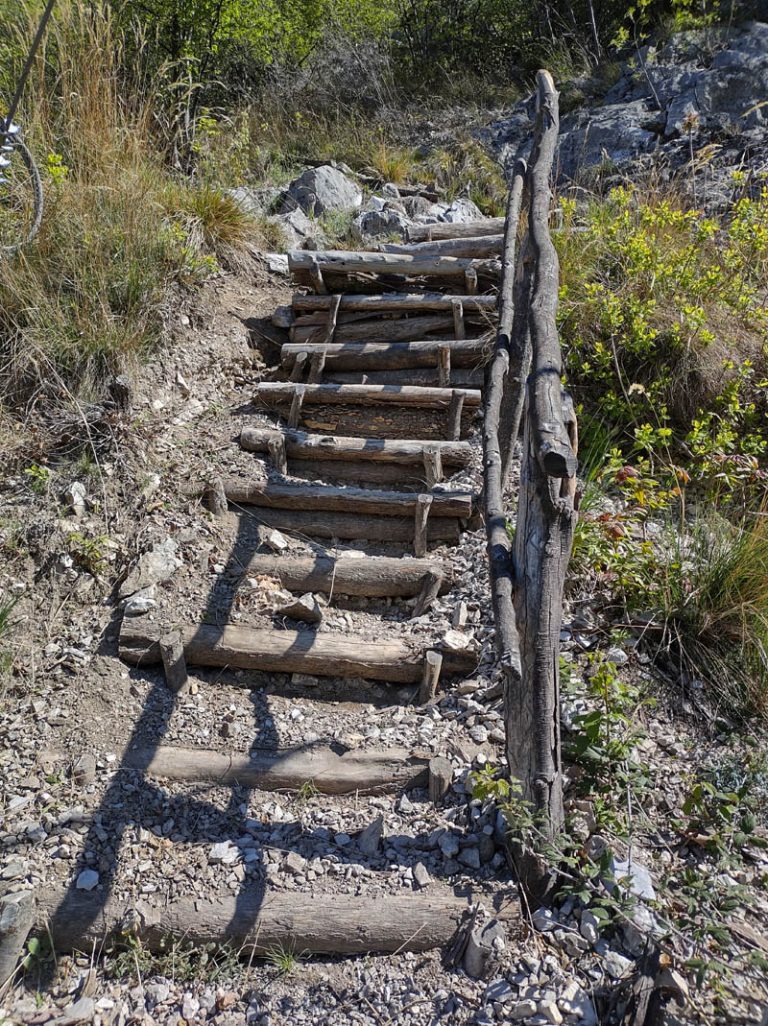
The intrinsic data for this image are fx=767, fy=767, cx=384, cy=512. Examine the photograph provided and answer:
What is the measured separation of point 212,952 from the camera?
254 cm

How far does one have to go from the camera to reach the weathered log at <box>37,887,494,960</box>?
2502 millimetres

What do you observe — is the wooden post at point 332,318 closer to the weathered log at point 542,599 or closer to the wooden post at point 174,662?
the wooden post at point 174,662

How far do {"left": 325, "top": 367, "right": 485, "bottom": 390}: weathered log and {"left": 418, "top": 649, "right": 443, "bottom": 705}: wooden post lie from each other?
2.21m

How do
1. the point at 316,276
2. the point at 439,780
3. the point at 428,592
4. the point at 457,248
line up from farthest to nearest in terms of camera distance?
1. the point at 457,248
2. the point at 316,276
3. the point at 428,592
4. the point at 439,780

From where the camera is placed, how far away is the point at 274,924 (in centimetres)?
254

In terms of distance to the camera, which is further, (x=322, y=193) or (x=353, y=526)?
(x=322, y=193)

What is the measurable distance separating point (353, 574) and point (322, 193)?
490cm

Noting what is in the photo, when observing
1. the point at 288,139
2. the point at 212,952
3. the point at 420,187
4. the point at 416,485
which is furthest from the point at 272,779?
the point at 288,139

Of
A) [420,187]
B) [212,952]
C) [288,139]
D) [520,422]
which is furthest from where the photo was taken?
[288,139]

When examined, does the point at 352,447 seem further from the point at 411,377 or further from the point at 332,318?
the point at 332,318

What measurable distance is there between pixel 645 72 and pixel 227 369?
621 cm

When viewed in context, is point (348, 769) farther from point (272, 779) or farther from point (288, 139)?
point (288, 139)

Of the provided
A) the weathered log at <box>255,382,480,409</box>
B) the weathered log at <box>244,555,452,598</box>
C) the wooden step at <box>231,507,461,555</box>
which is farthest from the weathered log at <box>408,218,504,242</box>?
the weathered log at <box>244,555,452,598</box>

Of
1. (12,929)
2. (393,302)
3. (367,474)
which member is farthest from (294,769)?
(393,302)
